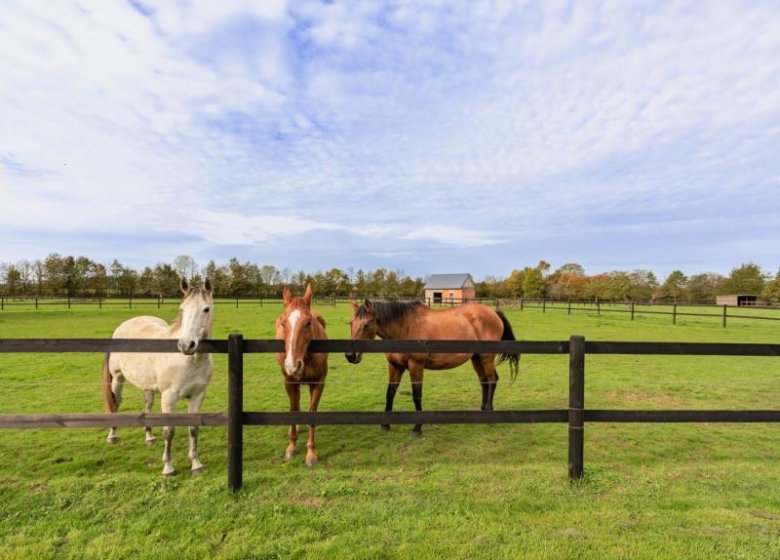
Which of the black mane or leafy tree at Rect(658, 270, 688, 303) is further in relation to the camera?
leafy tree at Rect(658, 270, 688, 303)

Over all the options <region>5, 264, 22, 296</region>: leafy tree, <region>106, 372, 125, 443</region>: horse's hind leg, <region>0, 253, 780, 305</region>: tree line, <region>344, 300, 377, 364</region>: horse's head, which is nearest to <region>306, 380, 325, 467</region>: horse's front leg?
<region>344, 300, 377, 364</region>: horse's head

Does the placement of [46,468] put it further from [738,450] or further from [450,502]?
[738,450]

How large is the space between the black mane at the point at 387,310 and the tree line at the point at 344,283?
156ft

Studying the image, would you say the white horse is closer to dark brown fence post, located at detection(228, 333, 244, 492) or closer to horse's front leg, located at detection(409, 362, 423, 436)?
dark brown fence post, located at detection(228, 333, 244, 492)

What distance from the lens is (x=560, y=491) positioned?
3.56m

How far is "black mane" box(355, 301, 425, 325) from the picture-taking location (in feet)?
19.3

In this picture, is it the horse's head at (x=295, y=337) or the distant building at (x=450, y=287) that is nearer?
the horse's head at (x=295, y=337)

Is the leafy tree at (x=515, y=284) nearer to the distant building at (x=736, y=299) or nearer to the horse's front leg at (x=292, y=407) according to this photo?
the distant building at (x=736, y=299)

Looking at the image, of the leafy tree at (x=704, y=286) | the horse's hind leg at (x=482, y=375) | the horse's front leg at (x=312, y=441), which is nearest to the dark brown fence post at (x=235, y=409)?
the horse's front leg at (x=312, y=441)

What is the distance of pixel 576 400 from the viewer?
366cm

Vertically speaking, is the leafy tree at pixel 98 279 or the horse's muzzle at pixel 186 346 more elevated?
the leafy tree at pixel 98 279

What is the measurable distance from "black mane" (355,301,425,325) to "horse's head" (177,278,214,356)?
7.45 feet

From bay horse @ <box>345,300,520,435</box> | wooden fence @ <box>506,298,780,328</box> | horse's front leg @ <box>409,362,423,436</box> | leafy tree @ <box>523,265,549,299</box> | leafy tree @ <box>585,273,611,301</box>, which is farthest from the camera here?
leafy tree @ <box>523,265,549,299</box>

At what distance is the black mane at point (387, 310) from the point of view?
5.89 meters
